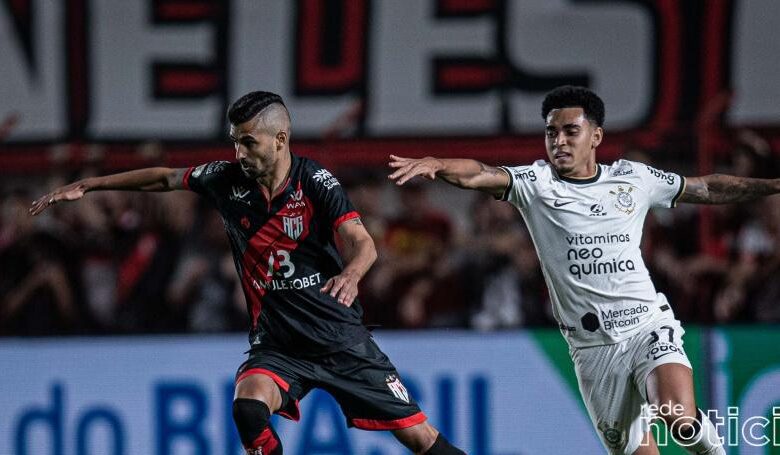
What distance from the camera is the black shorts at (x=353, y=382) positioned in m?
6.06

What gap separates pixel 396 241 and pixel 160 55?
4694 mm

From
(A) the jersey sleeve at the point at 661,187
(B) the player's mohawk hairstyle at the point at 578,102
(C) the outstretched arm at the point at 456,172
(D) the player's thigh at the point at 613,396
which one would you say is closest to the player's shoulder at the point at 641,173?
(A) the jersey sleeve at the point at 661,187

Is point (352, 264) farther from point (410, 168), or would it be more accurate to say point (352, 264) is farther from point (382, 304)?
point (382, 304)

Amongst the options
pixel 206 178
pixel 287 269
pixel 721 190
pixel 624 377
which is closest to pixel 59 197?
pixel 206 178

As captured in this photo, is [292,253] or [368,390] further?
[368,390]

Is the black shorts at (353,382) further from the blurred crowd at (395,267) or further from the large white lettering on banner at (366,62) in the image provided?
the large white lettering on banner at (366,62)

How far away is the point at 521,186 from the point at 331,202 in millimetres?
1024

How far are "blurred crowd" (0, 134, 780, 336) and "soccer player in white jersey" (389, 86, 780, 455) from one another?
1430 mm

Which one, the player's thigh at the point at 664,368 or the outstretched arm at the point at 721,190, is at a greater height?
the outstretched arm at the point at 721,190

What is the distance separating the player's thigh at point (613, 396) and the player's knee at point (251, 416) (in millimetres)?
1722

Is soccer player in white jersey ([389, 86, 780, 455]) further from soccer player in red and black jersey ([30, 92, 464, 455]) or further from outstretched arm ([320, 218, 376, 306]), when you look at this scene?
soccer player in red and black jersey ([30, 92, 464, 455])

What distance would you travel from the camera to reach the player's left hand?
5273mm

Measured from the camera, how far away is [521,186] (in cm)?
634

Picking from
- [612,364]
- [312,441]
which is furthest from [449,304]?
[612,364]
